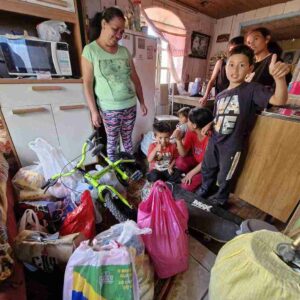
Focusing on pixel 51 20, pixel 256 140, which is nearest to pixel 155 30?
pixel 51 20

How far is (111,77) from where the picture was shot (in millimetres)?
1350

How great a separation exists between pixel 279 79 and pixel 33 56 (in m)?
1.65

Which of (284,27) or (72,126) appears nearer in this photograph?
(72,126)

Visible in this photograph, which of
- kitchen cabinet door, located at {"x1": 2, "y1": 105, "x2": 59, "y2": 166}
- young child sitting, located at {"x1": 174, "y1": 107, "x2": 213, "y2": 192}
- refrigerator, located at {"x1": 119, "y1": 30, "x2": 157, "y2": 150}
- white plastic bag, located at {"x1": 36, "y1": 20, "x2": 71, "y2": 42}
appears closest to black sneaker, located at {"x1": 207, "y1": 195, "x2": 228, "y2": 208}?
young child sitting, located at {"x1": 174, "y1": 107, "x2": 213, "y2": 192}

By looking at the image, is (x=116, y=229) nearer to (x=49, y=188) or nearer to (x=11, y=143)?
(x=49, y=188)

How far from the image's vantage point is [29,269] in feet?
2.58

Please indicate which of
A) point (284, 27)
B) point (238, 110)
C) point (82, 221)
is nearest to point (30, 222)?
point (82, 221)

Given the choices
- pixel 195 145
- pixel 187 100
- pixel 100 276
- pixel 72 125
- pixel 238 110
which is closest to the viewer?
pixel 100 276

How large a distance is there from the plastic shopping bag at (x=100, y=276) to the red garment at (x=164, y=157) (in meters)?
0.91

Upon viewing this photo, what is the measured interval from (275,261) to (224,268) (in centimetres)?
13

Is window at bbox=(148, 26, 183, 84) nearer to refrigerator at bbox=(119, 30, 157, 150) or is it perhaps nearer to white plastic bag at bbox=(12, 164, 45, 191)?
refrigerator at bbox=(119, 30, 157, 150)

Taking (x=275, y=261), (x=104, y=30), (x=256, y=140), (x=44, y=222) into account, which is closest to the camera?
(x=275, y=261)

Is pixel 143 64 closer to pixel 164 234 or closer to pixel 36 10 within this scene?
pixel 36 10

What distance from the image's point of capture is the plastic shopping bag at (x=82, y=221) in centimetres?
90
